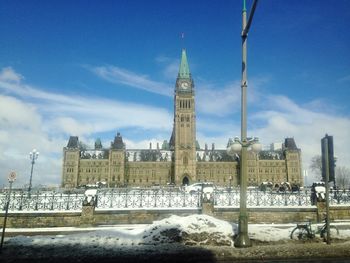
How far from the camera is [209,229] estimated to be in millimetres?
12531

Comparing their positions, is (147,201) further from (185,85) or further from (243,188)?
(185,85)

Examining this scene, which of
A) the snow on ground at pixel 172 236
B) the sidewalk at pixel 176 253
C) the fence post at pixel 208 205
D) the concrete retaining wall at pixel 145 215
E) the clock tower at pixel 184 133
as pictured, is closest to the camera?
the sidewalk at pixel 176 253

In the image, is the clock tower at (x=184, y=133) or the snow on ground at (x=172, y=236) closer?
the snow on ground at (x=172, y=236)

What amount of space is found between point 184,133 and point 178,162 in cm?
1162

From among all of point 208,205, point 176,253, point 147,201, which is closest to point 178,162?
point 147,201

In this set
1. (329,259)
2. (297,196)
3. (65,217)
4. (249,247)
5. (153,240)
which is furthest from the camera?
(297,196)

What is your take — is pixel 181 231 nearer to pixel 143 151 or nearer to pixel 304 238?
pixel 304 238

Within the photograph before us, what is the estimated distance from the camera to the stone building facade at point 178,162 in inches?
5153

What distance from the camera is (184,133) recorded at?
132 m

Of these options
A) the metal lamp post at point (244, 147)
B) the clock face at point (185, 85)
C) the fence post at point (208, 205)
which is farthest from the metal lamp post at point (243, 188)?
the clock face at point (185, 85)

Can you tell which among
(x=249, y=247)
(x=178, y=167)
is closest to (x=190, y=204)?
(x=249, y=247)

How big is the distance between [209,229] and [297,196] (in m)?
11.9

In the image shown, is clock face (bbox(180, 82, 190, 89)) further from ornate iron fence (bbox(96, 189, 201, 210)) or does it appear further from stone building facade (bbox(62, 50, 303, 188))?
ornate iron fence (bbox(96, 189, 201, 210))

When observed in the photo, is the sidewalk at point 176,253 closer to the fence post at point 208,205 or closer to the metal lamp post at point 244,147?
the metal lamp post at point 244,147
